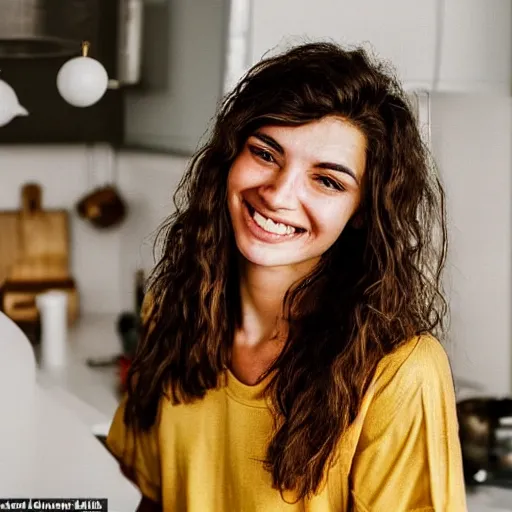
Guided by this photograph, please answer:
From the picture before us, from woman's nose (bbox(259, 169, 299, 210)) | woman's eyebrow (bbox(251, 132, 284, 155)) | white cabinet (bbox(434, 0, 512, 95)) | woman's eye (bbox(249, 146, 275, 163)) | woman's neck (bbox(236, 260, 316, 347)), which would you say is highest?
white cabinet (bbox(434, 0, 512, 95))

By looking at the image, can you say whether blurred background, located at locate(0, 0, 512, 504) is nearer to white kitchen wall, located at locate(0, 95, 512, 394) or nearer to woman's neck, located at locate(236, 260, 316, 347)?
white kitchen wall, located at locate(0, 95, 512, 394)

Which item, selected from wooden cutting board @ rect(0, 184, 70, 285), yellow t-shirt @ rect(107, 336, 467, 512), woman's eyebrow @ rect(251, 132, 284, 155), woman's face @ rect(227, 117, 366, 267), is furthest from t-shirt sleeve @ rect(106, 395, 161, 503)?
woman's eyebrow @ rect(251, 132, 284, 155)

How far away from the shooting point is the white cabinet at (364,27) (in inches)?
43.0

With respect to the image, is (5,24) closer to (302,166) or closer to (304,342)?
(302,166)

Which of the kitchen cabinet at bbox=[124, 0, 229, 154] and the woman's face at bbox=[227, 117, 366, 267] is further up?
the kitchen cabinet at bbox=[124, 0, 229, 154]

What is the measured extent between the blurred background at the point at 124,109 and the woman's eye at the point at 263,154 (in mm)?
167

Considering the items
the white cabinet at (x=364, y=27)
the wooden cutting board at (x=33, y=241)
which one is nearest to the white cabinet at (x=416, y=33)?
the white cabinet at (x=364, y=27)

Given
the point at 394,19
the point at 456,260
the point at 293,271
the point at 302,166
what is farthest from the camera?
the point at 456,260

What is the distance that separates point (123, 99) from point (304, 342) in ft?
1.31

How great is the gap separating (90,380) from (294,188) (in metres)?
0.43

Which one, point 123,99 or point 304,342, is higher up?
point 123,99

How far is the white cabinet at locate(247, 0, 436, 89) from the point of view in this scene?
109cm

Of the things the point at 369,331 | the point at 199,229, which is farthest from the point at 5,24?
the point at 369,331

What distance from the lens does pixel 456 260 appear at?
1.27m
